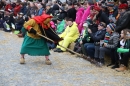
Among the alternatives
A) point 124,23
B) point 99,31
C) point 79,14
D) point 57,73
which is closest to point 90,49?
point 99,31

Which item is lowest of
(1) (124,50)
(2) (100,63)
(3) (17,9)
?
(2) (100,63)

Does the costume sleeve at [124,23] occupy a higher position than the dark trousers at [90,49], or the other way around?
the costume sleeve at [124,23]

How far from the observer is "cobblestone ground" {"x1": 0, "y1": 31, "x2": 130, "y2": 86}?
258 inches

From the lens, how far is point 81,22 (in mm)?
10398

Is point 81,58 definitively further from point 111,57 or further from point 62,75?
point 62,75

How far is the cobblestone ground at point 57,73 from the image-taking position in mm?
6547

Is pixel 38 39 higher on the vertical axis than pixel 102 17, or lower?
lower

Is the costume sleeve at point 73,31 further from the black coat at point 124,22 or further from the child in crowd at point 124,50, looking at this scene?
the child in crowd at point 124,50

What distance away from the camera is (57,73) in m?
7.30

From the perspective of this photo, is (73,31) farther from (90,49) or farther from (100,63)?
(100,63)

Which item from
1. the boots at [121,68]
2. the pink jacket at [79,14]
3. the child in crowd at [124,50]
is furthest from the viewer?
the pink jacket at [79,14]

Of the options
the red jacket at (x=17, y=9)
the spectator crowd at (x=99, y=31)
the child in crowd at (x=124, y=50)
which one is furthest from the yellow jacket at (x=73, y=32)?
the red jacket at (x=17, y=9)

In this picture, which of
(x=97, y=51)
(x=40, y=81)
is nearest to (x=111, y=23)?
(x=97, y=51)

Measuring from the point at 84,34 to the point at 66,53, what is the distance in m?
0.95
